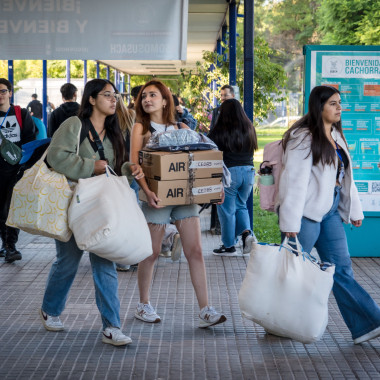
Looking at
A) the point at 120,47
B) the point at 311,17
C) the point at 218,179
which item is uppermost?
the point at 311,17

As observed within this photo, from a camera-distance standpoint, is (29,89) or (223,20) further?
(29,89)

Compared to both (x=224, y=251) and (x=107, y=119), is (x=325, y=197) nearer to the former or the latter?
(x=107, y=119)

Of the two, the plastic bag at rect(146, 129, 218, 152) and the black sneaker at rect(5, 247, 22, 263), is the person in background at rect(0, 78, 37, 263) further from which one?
the plastic bag at rect(146, 129, 218, 152)

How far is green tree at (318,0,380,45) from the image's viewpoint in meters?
26.9

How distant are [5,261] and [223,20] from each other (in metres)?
9.54

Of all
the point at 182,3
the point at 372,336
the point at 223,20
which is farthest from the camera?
the point at 223,20

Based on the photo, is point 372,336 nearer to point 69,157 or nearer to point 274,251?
point 274,251

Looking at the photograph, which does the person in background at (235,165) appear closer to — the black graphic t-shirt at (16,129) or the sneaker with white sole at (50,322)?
the black graphic t-shirt at (16,129)

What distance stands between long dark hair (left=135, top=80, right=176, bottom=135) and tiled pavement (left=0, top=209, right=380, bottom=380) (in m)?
1.55

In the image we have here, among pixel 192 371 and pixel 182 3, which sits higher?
pixel 182 3

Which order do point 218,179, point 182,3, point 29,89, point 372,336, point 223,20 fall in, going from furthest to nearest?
point 29,89 → point 223,20 → point 182,3 → point 218,179 → point 372,336

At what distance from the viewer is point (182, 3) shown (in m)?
8.02

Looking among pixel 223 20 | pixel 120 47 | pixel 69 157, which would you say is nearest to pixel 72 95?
pixel 120 47

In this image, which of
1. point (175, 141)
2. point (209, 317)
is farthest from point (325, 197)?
point (209, 317)
